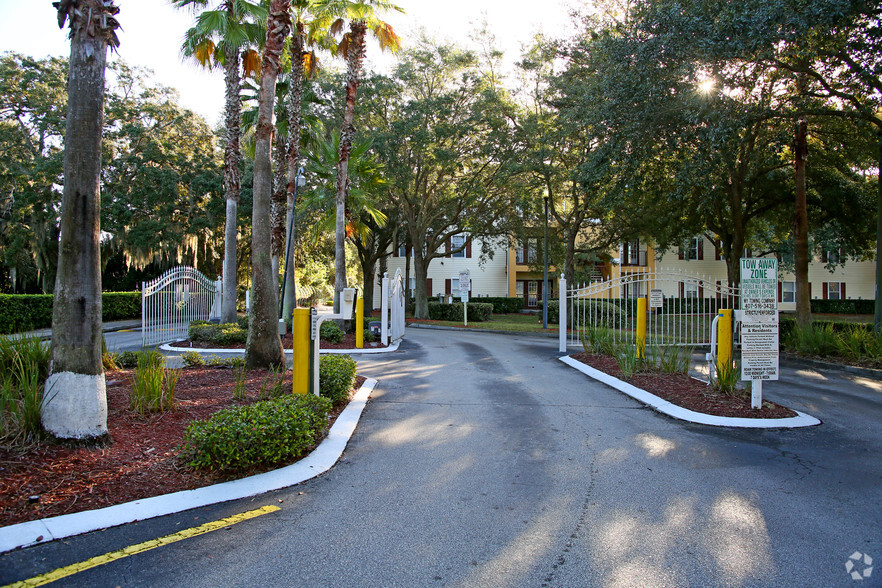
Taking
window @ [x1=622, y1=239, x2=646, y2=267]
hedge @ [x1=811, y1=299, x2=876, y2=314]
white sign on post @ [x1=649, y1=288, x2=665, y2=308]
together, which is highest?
window @ [x1=622, y1=239, x2=646, y2=267]

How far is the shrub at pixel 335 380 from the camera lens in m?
7.18

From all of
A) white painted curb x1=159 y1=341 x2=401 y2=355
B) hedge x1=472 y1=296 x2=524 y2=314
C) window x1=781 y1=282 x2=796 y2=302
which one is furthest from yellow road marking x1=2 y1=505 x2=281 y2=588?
window x1=781 y1=282 x2=796 y2=302

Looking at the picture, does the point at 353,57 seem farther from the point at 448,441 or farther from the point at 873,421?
the point at 873,421

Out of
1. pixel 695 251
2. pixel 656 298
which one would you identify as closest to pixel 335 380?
pixel 656 298

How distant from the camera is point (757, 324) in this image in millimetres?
7176

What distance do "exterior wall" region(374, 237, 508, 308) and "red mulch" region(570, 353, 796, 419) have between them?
99.6 ft

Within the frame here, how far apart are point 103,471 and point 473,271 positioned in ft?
122

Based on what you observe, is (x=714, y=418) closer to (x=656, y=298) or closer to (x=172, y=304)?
(x=656, y=298)

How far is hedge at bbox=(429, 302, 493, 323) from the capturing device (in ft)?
101

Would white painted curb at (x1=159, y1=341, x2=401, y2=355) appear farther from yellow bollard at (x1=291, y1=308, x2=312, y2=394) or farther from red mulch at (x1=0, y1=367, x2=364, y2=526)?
red mulch at (x1=0, y1=367, x2=364, y2=526)

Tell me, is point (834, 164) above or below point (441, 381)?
above

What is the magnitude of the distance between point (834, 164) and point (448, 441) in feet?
62.5

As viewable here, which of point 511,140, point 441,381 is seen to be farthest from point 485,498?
point 511,140

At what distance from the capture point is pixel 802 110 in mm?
12805
